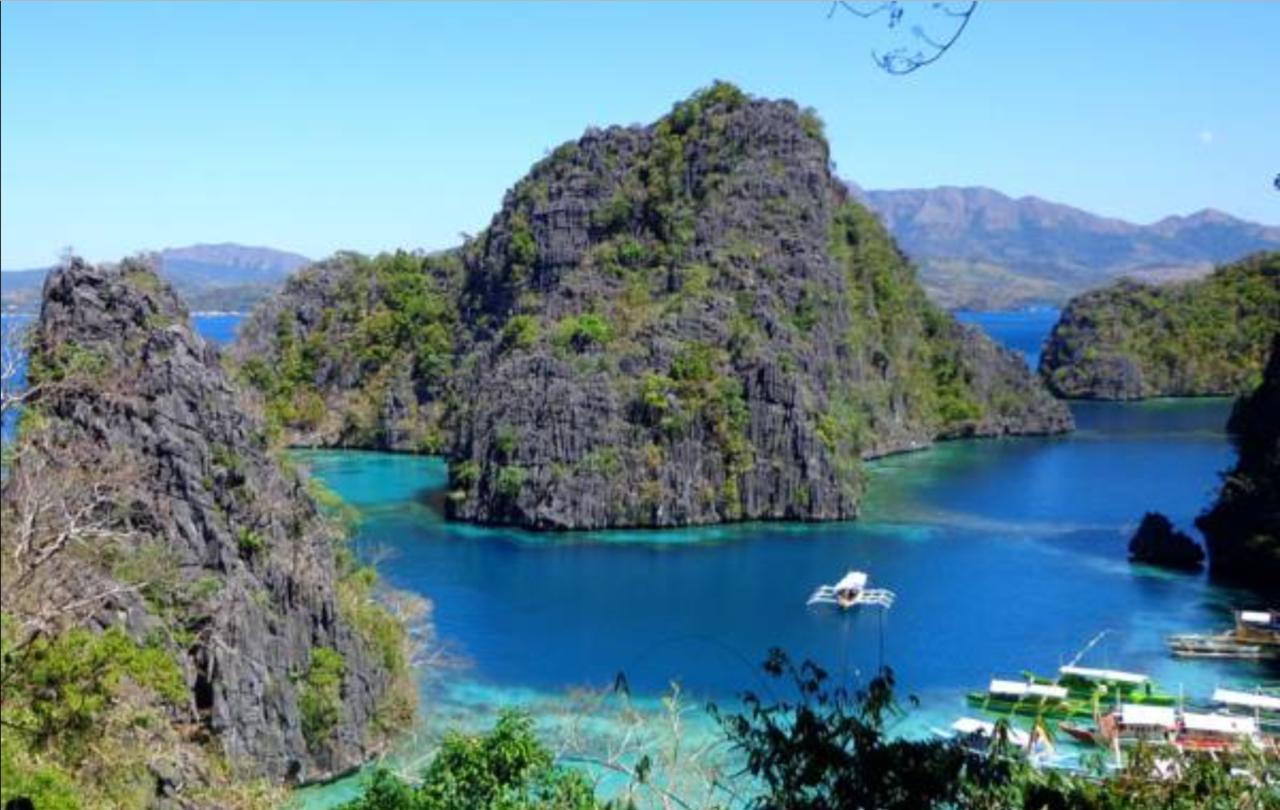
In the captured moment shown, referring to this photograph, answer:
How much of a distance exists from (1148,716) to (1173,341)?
91.2 meters

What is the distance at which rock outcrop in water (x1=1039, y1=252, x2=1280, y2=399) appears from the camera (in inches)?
4296

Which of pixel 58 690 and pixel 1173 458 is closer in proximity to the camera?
pixel 58 690

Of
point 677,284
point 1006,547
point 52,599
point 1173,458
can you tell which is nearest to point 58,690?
point 52,599

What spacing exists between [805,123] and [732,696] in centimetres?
5466

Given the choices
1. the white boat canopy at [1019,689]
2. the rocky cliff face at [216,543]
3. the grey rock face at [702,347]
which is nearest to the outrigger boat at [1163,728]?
the white boat canopy at [1019,689]

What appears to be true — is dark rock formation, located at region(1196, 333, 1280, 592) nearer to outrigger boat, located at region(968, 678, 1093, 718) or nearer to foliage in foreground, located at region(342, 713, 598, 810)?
outrigger boat, located at region(968, 678, 1093, 718)

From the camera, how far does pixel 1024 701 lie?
98.5ft

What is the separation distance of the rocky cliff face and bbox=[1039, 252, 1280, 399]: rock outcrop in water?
304ft

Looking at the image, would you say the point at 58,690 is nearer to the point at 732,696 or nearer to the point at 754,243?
the point at 732,696

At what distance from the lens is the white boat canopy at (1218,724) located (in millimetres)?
27328

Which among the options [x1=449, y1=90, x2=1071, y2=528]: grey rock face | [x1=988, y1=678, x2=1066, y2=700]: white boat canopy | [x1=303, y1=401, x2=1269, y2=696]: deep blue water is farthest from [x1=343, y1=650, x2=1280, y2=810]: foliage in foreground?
[x1=449, y1=90, x2=1071, y2=528]: grey rock face

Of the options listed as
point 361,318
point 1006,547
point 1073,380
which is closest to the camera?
point 1006,547

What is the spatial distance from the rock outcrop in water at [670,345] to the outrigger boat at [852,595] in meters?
14.4

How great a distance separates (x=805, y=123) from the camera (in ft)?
261
